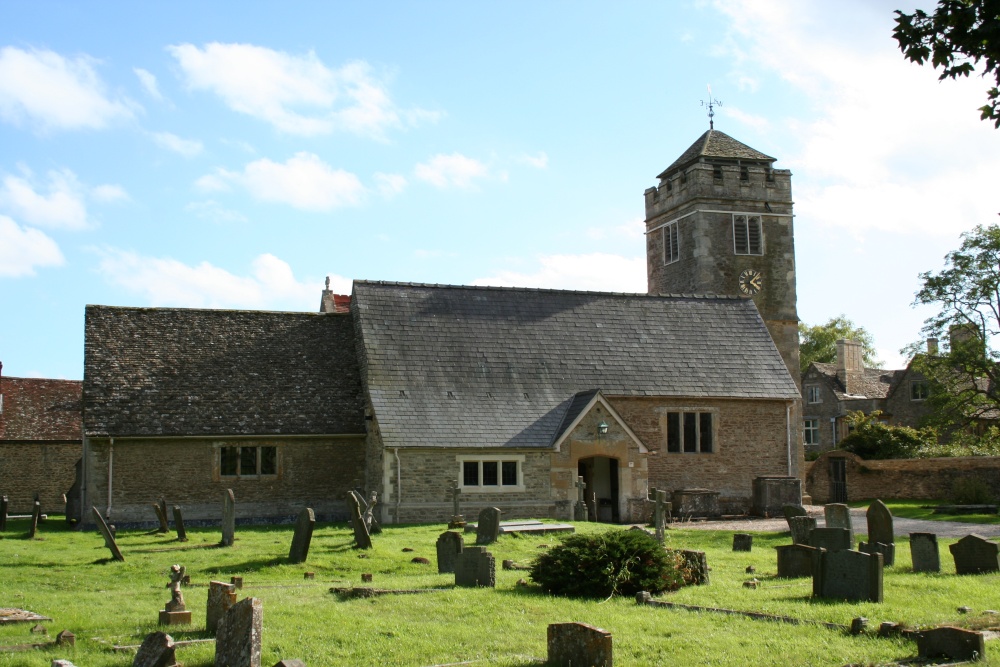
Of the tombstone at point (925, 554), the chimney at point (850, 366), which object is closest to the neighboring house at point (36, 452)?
the tombstone at point (925, 554)

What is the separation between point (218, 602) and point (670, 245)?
3845 centimetres

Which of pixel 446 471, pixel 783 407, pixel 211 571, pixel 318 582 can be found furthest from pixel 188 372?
pixel 783 407

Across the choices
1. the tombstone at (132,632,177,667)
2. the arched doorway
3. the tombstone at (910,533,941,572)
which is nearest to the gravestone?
the tombstone at (910,533,941,572)

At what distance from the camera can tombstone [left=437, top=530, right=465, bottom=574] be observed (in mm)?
18297

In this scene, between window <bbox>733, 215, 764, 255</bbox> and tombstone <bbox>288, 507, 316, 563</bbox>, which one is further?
window <bbox>733, 215, 764, 255</bbox>

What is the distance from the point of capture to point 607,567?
15117 mm

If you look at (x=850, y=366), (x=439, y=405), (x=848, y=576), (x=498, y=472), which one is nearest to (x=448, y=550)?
(x=848, y=576)

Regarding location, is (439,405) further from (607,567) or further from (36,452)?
(36,452)

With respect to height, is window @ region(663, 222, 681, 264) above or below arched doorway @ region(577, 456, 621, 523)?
above

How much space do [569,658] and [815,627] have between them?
333 cm

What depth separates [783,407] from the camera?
1410 inches

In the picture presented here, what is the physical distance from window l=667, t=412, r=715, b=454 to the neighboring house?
80.1 ft

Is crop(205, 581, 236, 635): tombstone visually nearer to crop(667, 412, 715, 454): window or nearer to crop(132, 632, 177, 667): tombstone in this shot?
crop(132, 632, 177, 667): tombstone

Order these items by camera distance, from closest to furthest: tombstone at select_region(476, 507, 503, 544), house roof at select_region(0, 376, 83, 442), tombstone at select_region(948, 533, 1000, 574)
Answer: tombstone at select_region(948, 533, 1000, 574)
tombstone at select_region(476, 507, 503, 544)
house roof at select_region(0, 376, 83, 442)
